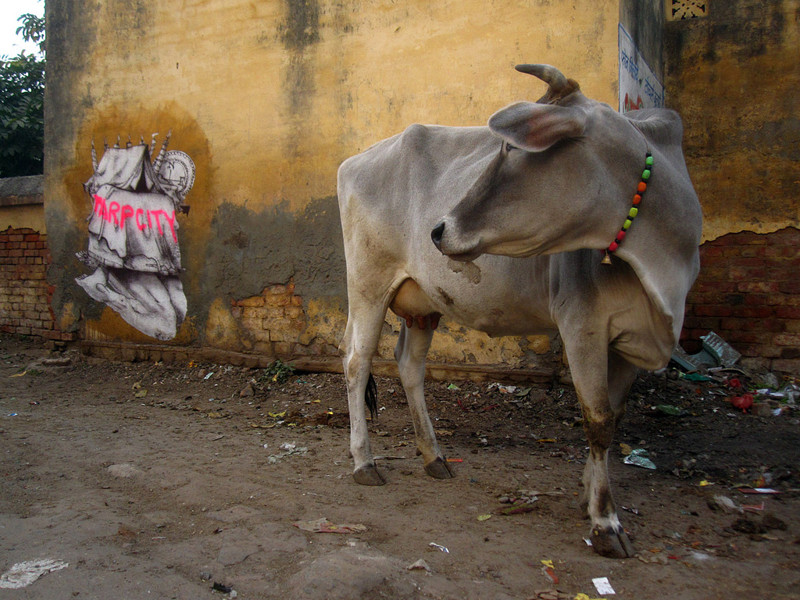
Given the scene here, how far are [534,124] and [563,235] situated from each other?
42 centimetres

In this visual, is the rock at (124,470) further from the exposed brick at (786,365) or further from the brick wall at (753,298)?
the exposed brick at (786,365)

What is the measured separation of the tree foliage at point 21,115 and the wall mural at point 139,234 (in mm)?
4070

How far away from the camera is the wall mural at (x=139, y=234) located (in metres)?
7.07

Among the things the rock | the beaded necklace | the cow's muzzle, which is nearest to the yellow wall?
the rock

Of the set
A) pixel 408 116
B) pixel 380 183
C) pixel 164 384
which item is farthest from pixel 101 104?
pixel 380 183

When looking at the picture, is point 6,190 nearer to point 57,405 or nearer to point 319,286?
point 57,405

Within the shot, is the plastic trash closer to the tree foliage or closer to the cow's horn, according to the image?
the cow's horn

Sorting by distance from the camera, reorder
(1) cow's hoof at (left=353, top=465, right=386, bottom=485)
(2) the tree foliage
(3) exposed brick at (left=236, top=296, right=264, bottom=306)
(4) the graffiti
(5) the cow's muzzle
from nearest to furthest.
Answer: (5) the cow's muzzle, (1) cow's hoof at (left=353, top=465, right=386, bottom=485), (4) the graffiti, (3) exposed brick at (left=236, top=296, right=264, bottom=306), (2) the tree foliage

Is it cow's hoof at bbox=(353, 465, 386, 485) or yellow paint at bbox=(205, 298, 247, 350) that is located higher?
yellow paint at bbox=(205, 298, 247, 350)

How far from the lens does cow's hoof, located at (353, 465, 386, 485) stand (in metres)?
3.59

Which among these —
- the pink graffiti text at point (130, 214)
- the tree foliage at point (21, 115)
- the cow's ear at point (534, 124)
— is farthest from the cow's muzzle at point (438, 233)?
the tree foliage at point (21, 115)

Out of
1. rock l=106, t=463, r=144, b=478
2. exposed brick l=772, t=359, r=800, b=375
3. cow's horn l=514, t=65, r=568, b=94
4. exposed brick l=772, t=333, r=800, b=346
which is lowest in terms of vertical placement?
rock l=106, t=463, r=144, b=478

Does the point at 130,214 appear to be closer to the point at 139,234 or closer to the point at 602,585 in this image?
the point at 139,234

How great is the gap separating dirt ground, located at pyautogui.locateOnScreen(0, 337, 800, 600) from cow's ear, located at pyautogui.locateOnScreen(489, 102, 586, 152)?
5.35 feet
